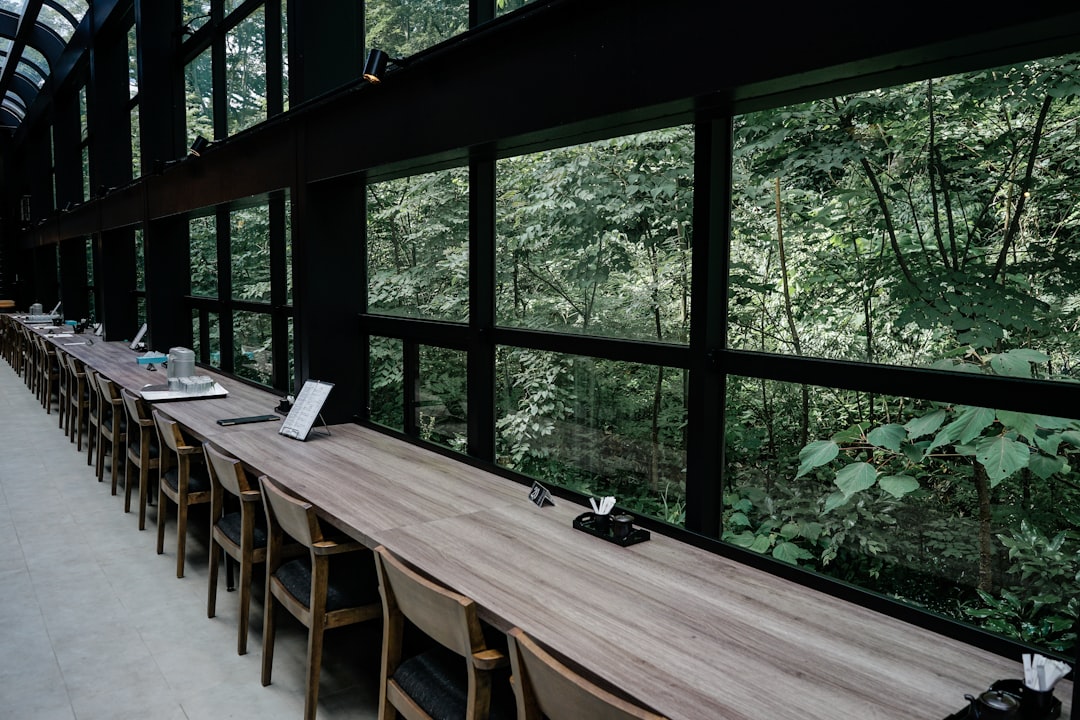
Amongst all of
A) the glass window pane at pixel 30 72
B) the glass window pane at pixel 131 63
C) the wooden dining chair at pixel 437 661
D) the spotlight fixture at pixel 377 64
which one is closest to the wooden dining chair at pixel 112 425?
the spotlight fixture at pixel 377 64

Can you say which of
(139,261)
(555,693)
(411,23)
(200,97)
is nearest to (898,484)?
(555,693)

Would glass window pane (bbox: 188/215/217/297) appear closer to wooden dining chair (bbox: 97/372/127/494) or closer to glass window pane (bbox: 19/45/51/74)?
wooden dining chair (bbox: 97/372/127/494)

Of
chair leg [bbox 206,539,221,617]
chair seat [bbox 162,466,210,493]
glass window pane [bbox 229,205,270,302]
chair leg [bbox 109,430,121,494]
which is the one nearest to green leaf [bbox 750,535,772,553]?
chair leg [bbox 206,539,221,617]

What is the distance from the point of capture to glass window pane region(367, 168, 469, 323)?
3.59 m

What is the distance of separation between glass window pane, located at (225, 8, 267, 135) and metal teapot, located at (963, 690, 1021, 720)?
221 inches

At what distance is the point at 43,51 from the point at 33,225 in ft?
16.9

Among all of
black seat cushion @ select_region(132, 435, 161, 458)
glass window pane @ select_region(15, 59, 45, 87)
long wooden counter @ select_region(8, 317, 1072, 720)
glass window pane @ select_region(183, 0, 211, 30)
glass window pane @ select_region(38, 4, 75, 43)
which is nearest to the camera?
long wooden counter @ select_region(8, 317, 1072, 720)

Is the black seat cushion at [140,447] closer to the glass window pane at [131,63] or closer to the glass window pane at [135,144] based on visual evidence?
the glass window pane at [135,144]

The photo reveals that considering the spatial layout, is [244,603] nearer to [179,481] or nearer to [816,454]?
[179,481]

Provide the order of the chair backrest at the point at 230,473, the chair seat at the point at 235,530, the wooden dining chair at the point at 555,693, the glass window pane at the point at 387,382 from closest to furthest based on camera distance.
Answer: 1. the wooden dining chair at the point at 555,693
2. the chair backrest at the point at 230,473
3. the chair seat at the point at 235,530
4. the glass window pane at the point at 387,382

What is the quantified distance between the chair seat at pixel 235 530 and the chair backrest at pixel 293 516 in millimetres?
401

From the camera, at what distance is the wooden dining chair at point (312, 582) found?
2373 millimetres

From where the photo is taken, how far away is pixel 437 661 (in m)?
2.03

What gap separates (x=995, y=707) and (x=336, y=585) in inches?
77.4
